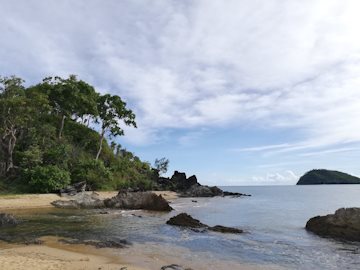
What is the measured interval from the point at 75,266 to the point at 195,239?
11.5m

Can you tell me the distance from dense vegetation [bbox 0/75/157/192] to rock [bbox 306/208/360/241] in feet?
121

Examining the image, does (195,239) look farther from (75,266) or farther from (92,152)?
(92,152)

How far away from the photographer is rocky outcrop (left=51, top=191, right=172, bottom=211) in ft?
156

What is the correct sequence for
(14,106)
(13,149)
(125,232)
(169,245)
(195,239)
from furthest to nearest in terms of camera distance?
1. (13,149)
2. (14,106)
3. (125,232)
4. (195,239)
5. (169,245)

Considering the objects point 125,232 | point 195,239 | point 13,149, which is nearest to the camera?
point 195,239

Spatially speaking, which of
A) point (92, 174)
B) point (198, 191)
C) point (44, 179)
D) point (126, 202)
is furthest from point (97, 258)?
point (198, 191)

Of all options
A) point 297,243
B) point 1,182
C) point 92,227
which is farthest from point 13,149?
point 297,243

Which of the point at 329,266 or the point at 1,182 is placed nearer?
the point at 329,266

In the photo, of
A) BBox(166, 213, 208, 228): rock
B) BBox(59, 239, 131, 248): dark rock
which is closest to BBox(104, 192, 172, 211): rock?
BBox(166, 213, 208, 228): rock

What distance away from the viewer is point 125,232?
27984mm

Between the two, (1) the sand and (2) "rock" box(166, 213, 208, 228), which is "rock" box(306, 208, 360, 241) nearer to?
(2) "rock" box(166, 213, 208, 228)

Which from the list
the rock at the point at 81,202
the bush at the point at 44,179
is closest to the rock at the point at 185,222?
the rock at the point at 81,202

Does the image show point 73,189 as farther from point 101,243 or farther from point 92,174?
point 101,243

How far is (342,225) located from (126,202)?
1130 inches
